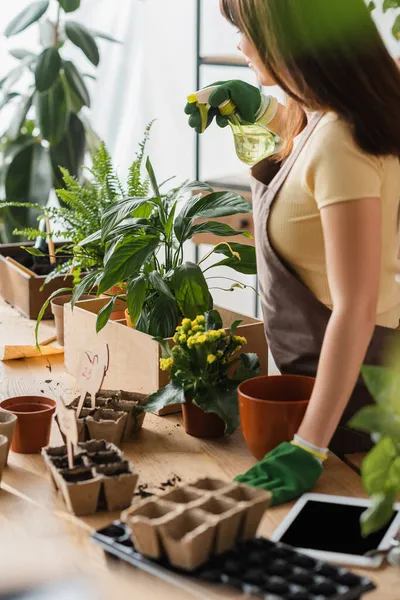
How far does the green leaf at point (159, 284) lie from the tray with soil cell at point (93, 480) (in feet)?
1.38

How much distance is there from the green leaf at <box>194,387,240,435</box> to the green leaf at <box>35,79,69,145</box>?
8.66 feet

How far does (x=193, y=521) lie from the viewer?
977mm

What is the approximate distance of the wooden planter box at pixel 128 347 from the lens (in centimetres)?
156

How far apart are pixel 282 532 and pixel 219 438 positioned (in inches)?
15.2

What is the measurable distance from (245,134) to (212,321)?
404mm

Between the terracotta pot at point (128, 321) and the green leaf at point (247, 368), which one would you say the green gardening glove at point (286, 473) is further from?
the terracotta pot at point (128, 321)

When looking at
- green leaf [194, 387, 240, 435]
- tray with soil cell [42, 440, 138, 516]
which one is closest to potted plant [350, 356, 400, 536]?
tray with soil cell [42, 440, 138, 516]

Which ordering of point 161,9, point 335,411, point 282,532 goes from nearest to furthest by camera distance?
point 282,532, point 335,411, point 161,9

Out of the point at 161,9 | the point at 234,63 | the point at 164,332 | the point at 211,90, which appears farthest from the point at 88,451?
the point at 161,9

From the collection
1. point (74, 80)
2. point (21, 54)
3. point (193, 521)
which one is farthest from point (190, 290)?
point (21, 54)

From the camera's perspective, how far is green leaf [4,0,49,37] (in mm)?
3779

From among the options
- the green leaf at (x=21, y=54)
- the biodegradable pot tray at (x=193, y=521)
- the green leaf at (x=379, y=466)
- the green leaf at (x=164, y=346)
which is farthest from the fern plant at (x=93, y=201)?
the green leaf at (x=21, y=54)

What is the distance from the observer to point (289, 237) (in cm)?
136

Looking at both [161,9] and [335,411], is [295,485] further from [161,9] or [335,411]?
[161,9]
